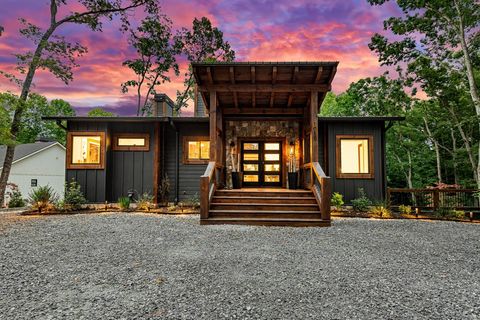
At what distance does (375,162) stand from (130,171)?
27.3 feet

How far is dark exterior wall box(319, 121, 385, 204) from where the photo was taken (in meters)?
9.18

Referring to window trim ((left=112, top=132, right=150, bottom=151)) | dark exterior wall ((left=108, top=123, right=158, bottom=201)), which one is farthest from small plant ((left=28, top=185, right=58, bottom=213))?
window trim ((left=112, top=132, right=150, bottom=151))

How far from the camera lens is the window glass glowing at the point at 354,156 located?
9.39m

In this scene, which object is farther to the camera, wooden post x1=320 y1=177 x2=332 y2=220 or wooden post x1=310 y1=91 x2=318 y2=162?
wooden post x1=310 y1=91 x2=318 y2=162

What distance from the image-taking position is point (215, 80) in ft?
22.5

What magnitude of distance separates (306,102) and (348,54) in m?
8.17

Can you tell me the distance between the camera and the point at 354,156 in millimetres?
9586

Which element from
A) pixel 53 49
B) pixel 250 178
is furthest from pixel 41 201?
Result: pixel 250 178

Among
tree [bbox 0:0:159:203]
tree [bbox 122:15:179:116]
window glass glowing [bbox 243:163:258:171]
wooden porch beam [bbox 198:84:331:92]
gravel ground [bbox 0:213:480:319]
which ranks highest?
tree [bbox 122:15:179:116]

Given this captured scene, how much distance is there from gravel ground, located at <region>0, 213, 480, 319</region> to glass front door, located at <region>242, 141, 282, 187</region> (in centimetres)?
423

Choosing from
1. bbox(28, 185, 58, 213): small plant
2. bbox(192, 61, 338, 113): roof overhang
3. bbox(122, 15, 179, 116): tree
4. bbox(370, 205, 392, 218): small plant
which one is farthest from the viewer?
bbox(122, 15, 179, 116): tree

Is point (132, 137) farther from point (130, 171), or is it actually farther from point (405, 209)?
point (405, 209)

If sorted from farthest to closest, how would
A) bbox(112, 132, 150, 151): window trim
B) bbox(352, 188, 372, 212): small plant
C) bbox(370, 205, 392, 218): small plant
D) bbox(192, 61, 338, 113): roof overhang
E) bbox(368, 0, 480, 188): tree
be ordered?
bbox(368, 0, 480, 188): tree
bbox(112, 132, 150, 151): window trim
bbox(352, 188, 372, 212): small plant
bbox(370, 205, 392, 218): small plant
bbox(192, 61, 338, 113): roof overhang

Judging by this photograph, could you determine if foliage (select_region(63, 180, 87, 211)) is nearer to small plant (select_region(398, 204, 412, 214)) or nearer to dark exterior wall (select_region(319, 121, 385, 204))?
Result: dark exterior wall (select_region(319, 121, 385, 204))
